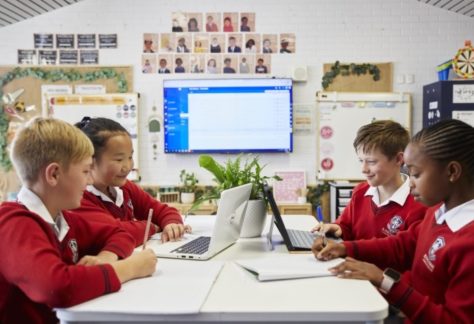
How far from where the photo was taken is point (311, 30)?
4.26 meters

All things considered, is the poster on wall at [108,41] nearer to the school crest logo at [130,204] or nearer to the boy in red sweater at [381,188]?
the school crest logo at [130,204]

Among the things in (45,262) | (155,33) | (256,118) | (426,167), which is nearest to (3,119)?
(155,33)

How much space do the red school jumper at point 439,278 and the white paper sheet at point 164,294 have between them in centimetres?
49

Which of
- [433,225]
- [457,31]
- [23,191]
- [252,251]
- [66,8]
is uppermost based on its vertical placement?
[66,8]

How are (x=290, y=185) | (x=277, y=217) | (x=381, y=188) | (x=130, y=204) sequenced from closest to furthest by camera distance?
(x=277, y=217), (x=381, y=188), (x=130, y=204), (x=290, y=185)

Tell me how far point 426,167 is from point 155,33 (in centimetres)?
349

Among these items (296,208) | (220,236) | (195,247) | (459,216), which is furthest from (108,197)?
(296,208)

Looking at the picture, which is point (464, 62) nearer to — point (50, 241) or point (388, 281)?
point (388, 281)

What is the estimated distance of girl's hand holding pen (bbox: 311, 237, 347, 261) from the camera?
4.59 ft

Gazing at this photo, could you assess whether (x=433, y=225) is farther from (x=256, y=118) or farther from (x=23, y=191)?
(x=256, y=118)

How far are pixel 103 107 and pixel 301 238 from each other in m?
3.13

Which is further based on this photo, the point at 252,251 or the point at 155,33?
the point at 155,33

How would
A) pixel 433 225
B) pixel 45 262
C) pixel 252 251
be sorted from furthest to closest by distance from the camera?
1. pixel 252 251
2. pixel 433 225
3. pixel 45 262

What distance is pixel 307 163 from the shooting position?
433 centimetres
